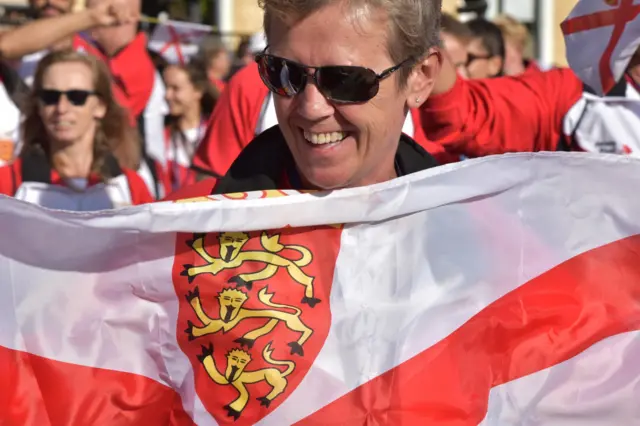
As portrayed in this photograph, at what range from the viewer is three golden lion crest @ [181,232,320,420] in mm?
2146

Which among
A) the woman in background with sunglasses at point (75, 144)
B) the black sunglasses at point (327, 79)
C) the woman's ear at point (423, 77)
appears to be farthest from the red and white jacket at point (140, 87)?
the black sunglasses at point (327, 79)

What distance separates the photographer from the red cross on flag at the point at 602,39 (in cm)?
310

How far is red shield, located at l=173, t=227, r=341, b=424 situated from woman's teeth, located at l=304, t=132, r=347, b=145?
19 cm

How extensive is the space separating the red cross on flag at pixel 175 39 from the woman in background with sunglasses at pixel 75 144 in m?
3.79

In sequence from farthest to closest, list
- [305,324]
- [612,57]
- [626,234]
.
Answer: [612,57]
[626,234]
[305,324]

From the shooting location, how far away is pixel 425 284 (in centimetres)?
225

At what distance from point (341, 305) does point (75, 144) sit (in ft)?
9.06

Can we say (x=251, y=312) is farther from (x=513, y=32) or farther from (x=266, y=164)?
(x=513, y=32)

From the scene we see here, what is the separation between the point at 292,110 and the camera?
2.18 m

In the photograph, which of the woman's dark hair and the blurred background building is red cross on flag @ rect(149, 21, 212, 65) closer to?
the blurred background building

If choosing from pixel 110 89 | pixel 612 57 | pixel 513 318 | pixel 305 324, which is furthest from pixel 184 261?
pixel 110 89

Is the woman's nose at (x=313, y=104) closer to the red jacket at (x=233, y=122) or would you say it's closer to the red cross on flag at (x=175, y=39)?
the red jacket at (x=233, y=122)

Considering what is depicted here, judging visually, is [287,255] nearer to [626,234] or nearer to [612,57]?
[626,234]

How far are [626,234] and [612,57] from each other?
1.02 m
